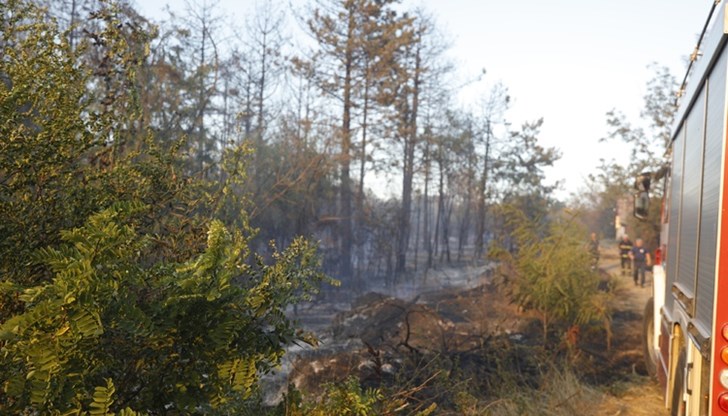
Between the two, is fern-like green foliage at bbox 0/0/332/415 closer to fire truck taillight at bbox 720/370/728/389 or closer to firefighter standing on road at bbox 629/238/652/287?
fire truck taillight at bbox 720/370/728/389

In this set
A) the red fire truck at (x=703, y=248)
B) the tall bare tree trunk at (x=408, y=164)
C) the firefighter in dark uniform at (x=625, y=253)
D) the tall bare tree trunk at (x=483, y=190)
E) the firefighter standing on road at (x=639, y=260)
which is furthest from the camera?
the tall bare tree trunk at (x=483, y=190)

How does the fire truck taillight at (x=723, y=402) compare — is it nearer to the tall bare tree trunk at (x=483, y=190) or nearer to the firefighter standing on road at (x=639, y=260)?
the firefighter standing on road at (x=639, y=260)

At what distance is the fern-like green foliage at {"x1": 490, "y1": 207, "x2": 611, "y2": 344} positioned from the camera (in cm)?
1414

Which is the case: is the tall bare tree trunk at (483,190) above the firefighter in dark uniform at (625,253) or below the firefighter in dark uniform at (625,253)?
above

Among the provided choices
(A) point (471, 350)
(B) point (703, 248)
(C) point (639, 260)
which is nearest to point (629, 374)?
(A) point (471, 350)

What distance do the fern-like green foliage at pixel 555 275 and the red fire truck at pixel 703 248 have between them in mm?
7065

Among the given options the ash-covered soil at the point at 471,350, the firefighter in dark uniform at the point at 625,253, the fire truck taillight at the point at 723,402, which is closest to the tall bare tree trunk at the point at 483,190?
the firefighter in dark uniform at the point at 625,253

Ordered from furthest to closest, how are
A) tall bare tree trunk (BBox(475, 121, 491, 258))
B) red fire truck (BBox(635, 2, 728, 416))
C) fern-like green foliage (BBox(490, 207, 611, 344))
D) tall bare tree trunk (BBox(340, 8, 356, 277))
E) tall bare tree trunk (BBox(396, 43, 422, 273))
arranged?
tall bare tree trunk (BBox(475, 121, 491, 258)) < tall bare tree trunk (BBox(396, 43, 422, 273)) < tall bare tree trunk (BBox(340, 8, 356, 277)) < fern-like green foliage (BBox(490, 207, 611, 344)) < red fire truck (BBox(635, 2, 728, 416))

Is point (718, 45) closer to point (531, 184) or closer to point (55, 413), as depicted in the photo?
point (55, 413)

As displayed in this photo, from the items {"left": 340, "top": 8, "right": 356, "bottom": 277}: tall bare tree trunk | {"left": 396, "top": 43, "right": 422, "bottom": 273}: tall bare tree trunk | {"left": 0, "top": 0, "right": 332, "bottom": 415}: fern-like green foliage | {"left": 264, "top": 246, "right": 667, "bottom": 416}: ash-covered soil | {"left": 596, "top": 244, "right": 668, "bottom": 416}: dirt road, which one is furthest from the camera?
{"left": 396, "top": 43, "right": 422, "bottom": 273}: tall bare tree trunk

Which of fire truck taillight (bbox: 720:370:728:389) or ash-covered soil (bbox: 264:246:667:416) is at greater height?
fire truck taillight (bbox: 720:370:728:389)

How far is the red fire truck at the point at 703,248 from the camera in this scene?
12.8 ft

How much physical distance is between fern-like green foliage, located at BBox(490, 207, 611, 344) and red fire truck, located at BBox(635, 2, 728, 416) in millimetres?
7065

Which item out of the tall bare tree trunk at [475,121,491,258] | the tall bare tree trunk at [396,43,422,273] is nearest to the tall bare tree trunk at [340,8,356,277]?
the tall bare tree trunk at [396,43,422,273]
